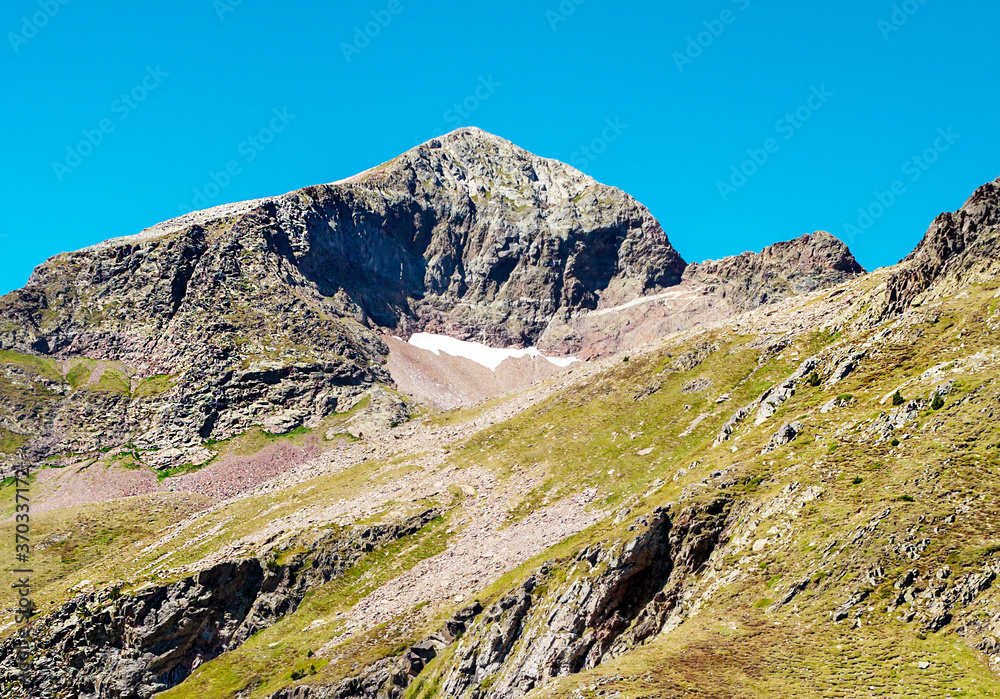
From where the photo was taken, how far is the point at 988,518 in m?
36.0

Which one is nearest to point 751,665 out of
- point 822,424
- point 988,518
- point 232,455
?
point 988,518

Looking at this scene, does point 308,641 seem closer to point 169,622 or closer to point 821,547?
point 169,622

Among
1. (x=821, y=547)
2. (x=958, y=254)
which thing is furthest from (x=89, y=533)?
(x=958, y=254)

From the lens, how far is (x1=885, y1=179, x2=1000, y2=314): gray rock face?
7025 cm

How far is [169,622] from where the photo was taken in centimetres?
9306

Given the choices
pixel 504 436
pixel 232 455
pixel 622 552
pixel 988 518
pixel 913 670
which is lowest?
pixel 913 670

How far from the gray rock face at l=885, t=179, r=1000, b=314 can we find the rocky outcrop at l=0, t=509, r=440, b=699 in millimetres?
59383

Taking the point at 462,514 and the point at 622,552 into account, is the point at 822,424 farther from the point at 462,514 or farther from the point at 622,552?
the point at 462,514

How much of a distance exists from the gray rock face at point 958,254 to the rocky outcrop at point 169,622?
59.4 m

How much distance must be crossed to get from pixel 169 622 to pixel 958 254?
304 ft

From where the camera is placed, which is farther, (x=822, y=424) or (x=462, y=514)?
(x=462, y=514)

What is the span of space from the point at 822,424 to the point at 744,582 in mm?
17658

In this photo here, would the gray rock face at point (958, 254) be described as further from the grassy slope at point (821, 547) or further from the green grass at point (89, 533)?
the green grass at point (89, 533)

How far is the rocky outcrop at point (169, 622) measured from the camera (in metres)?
91.6
